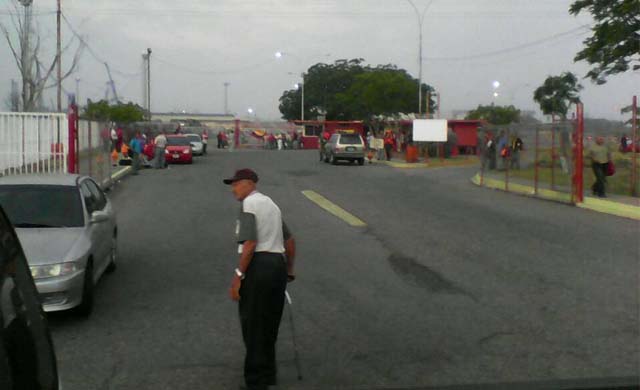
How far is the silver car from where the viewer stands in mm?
8133

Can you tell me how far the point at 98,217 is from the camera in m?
9.82

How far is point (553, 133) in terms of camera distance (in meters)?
22.0

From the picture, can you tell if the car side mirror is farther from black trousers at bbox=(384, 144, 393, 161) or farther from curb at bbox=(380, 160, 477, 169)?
black trousers at bbox=(384, 144, 393, 161)

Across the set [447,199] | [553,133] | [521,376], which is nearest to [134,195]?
[447,199]

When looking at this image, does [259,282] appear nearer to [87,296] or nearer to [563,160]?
[87,296]

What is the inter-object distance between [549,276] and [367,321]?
3.72 meters

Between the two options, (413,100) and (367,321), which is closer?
(367,321)

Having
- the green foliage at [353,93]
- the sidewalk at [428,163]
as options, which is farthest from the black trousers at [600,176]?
the green foliage at [353,93]

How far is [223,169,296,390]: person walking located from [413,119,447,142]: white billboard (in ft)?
122

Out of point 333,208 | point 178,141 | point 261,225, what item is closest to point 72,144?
point 333,208

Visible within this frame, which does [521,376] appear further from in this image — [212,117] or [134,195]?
[212,117]

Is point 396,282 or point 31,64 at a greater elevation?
point 31,64

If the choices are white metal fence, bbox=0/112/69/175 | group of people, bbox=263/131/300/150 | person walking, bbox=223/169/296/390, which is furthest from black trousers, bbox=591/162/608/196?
group of people, bbox=263/131/300/150

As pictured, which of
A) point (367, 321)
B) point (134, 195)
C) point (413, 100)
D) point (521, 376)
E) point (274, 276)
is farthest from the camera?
point (413, 100)
